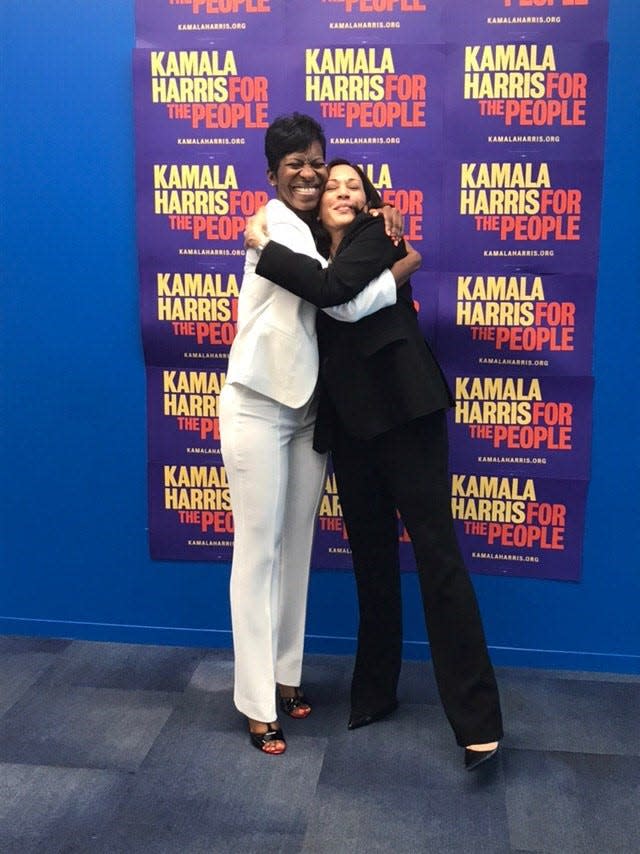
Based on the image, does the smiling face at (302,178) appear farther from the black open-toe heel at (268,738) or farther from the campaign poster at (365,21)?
the black open-toe heel at (268,738)

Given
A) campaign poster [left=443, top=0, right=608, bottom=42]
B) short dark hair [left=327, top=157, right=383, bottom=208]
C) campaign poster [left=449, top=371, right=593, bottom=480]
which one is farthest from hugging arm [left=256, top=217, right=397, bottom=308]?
campaign poster [left=443, top=0, right=608, bottom=42]

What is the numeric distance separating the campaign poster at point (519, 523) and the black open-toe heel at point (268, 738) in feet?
2.52

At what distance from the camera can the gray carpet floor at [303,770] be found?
180 centimetres

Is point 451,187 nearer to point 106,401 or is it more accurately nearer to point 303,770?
point 106,401

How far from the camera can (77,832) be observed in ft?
5.96

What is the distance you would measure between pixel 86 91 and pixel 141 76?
0.17 m

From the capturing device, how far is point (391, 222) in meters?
1.97

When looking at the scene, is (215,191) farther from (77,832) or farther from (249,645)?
(77,832)

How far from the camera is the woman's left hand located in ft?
6.42

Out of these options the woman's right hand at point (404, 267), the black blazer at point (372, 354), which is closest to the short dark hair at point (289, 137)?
the black blazer at point (372, 354)

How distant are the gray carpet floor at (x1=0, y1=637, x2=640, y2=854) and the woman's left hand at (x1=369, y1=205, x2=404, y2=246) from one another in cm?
123

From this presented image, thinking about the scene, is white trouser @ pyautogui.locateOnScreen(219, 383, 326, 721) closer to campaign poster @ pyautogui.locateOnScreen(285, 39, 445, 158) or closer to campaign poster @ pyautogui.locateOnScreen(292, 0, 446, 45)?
campaign poster @ pyautogui.locateOnScreen(285, 39, 445, 158)

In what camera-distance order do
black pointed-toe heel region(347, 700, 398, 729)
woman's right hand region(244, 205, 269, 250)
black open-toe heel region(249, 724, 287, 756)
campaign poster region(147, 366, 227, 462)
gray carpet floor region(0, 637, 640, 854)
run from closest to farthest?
1. gray carpet floor region(0, 637, 640, 854)
2. woman's right hand region(244, 205, 269, 250)
3. black open-toe heel region(249, 724, 287, 756)
4. black pointed-toe heel region(347, 700, 398, 729)
5. campaign poster region(147, 366, 227, 462)

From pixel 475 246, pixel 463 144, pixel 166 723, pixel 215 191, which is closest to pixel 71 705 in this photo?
pixel 166 723
